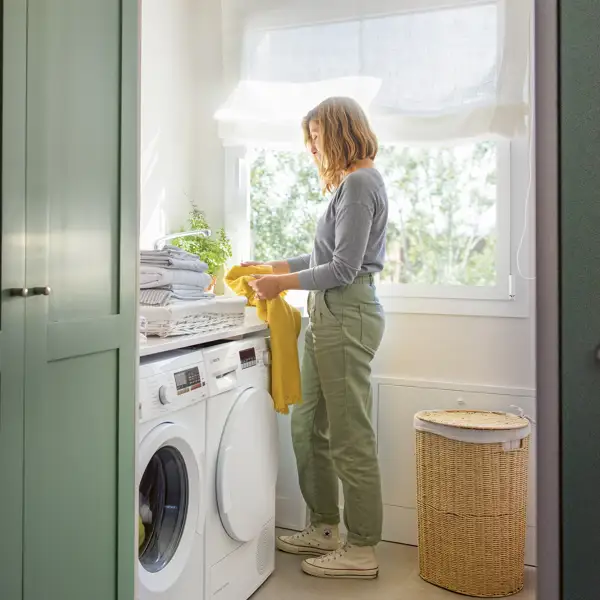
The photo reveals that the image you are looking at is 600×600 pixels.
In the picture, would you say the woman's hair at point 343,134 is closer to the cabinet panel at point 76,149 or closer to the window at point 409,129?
the window at point 409,129

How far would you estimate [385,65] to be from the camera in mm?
2893

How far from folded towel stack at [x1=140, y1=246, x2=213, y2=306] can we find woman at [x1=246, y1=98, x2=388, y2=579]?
1.01 ft

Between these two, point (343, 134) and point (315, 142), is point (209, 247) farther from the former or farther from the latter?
point (343, 134)

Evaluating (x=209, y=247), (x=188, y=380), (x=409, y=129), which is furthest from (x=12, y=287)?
(x=409, y=129)

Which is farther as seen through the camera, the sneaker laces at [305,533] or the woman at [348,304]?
the sneaker laces at [305,533]

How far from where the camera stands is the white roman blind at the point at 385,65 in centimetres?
273

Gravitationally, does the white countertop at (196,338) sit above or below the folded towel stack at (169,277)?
below

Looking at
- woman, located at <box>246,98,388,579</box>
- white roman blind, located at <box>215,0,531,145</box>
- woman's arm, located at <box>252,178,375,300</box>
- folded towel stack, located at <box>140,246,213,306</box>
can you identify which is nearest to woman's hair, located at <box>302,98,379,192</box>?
woman, located at <box>246,98,388,579</box>

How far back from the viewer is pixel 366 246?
2514 mm

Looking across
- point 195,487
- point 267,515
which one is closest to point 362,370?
point 267,515

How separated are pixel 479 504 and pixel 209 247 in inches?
57.3

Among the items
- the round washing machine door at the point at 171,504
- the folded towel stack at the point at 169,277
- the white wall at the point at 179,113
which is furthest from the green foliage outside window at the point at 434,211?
the round washing machine door at the point at 171,504

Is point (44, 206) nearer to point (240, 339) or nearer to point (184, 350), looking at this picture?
point (184, 350)

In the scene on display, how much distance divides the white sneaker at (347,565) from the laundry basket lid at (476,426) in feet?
1.61
